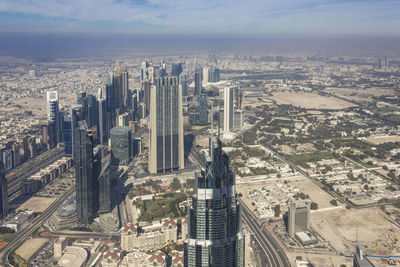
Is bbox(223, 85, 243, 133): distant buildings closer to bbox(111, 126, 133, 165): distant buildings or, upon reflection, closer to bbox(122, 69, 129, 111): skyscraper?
bbox(122, 69, 129, 111): skyscraper

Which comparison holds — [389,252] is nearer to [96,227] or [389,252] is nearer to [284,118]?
[96,227]

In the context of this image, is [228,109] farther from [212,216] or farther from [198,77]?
[212,216]

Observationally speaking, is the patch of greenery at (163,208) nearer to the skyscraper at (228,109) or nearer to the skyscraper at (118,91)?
the skyscraper at (228,109)

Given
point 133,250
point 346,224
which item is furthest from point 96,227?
point 346,224

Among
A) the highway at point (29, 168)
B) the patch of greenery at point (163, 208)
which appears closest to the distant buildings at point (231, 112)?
the highway at point (29, 168)

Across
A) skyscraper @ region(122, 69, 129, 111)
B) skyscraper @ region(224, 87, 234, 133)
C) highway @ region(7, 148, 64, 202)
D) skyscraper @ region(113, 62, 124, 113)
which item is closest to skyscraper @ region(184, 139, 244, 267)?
highway @ region(7, 148, 64, 202)

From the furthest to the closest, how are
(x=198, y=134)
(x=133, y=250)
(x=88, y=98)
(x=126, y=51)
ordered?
(x=126, y=51) → (x=198, y=134) → (x=88, y=98) → (x=133, y=250)
